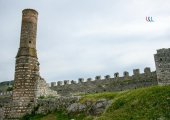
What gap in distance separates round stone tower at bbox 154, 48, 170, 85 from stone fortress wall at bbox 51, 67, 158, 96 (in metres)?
8.79

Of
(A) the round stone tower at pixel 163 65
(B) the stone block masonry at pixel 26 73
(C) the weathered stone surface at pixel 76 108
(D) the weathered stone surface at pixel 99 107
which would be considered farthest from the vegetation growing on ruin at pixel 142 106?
(B) the stone block masonry at pixel 26 73

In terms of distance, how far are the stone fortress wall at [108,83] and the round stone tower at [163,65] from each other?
879 centimetres

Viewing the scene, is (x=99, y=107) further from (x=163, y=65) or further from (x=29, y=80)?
(x=29, y=80)

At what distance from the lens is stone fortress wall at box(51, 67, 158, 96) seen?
31453mm

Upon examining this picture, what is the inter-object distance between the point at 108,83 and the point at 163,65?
13.3 m

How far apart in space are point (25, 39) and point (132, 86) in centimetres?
1309

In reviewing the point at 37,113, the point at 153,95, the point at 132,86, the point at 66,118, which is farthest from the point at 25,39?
the point at 153,95

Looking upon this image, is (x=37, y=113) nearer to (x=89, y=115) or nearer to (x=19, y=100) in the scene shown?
(x=19, y=100)

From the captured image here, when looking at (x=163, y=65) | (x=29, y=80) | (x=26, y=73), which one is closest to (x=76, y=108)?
(x=29, y=80)

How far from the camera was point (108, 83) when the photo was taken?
3466 centimetres

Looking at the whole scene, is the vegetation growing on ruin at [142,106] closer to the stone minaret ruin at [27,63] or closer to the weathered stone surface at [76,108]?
the weathered stone surface at [76,108]

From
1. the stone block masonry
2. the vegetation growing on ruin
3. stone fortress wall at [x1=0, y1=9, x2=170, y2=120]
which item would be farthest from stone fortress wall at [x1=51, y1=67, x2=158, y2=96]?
the vegetation growing on ruin

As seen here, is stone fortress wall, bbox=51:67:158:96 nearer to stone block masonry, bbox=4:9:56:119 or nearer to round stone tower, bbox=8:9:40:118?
stone block masonry, bbox=4:9:56:119

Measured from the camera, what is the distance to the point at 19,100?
1101 inches
